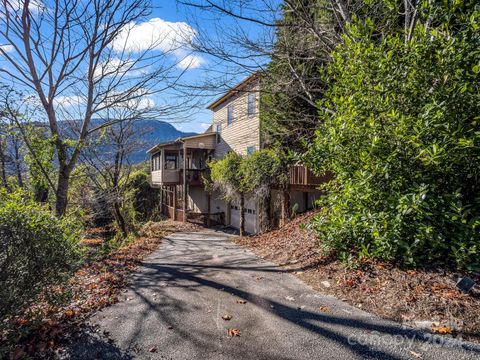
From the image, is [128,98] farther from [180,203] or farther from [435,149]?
[180,203]

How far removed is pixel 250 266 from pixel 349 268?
99.8 inches

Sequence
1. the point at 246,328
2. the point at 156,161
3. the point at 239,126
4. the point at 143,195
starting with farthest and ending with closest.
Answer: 1. the point at 156,161
2. the point at 143,195
3. the point at 239,126
4. the point at 246,328

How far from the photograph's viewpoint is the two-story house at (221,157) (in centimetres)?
1257

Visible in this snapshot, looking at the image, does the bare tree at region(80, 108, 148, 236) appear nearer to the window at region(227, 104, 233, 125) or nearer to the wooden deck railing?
the window at region(227, 104, 233, 125)

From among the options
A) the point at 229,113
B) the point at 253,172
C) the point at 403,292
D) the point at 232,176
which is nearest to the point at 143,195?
the point at 229,113

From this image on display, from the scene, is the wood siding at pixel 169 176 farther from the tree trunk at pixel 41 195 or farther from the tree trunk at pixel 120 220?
the tree trunk at pixel 41 195

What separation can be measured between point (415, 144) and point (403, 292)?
2.27 metres

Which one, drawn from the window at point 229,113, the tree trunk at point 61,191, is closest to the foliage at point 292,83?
the window at point 229,113

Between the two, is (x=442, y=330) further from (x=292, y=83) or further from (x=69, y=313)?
(x=292, y=83)

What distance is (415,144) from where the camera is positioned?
404cm

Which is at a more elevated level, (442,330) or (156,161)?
(156,161)

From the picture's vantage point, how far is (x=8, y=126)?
7016mm

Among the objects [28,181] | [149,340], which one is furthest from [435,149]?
[28,181]

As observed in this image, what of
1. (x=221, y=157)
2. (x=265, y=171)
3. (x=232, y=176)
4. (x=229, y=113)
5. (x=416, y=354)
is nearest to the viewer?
(x=416, y=354)
